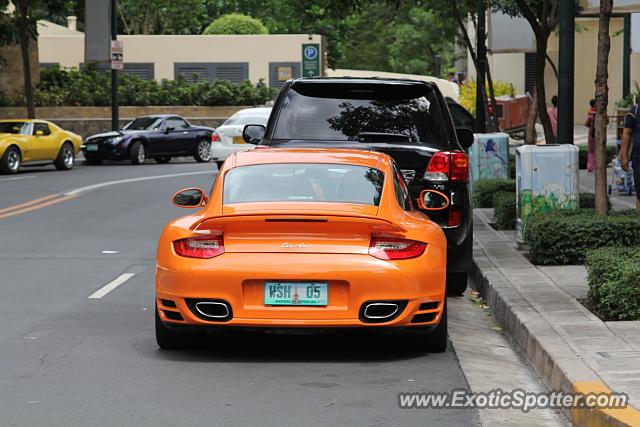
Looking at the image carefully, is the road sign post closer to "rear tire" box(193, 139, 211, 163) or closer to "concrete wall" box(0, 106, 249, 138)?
"rear tire" box(193, 139, 211, 163)

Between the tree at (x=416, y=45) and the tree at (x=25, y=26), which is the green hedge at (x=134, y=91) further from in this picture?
the tree at (x=416, y=45)

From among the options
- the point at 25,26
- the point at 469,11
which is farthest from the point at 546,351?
the point at 25,26

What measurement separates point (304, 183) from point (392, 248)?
927 mm

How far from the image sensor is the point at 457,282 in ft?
40.7

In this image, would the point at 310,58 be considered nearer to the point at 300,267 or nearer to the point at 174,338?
the point at 174,338

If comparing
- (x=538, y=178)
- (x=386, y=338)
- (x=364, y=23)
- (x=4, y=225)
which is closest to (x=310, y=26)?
(x=364, y=23)

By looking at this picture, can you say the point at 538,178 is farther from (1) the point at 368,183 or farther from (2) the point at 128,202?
(2) the point at 128,202

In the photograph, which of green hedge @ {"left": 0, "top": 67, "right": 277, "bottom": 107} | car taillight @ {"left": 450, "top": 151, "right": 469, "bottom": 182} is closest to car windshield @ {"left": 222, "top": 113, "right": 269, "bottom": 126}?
green hedge @ {"left": 0, "top": 67, "right": 277, "bottom": 107}

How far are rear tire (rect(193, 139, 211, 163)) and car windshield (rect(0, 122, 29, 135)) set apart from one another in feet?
24.9

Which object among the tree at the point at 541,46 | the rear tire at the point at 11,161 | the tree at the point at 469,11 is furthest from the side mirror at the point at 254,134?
the rear tire at the point at 11,161

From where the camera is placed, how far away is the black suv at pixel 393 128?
11.5 metres

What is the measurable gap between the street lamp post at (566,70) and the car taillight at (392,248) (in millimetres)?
7093

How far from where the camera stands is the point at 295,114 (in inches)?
463

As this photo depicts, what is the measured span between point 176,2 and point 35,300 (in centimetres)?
5913
